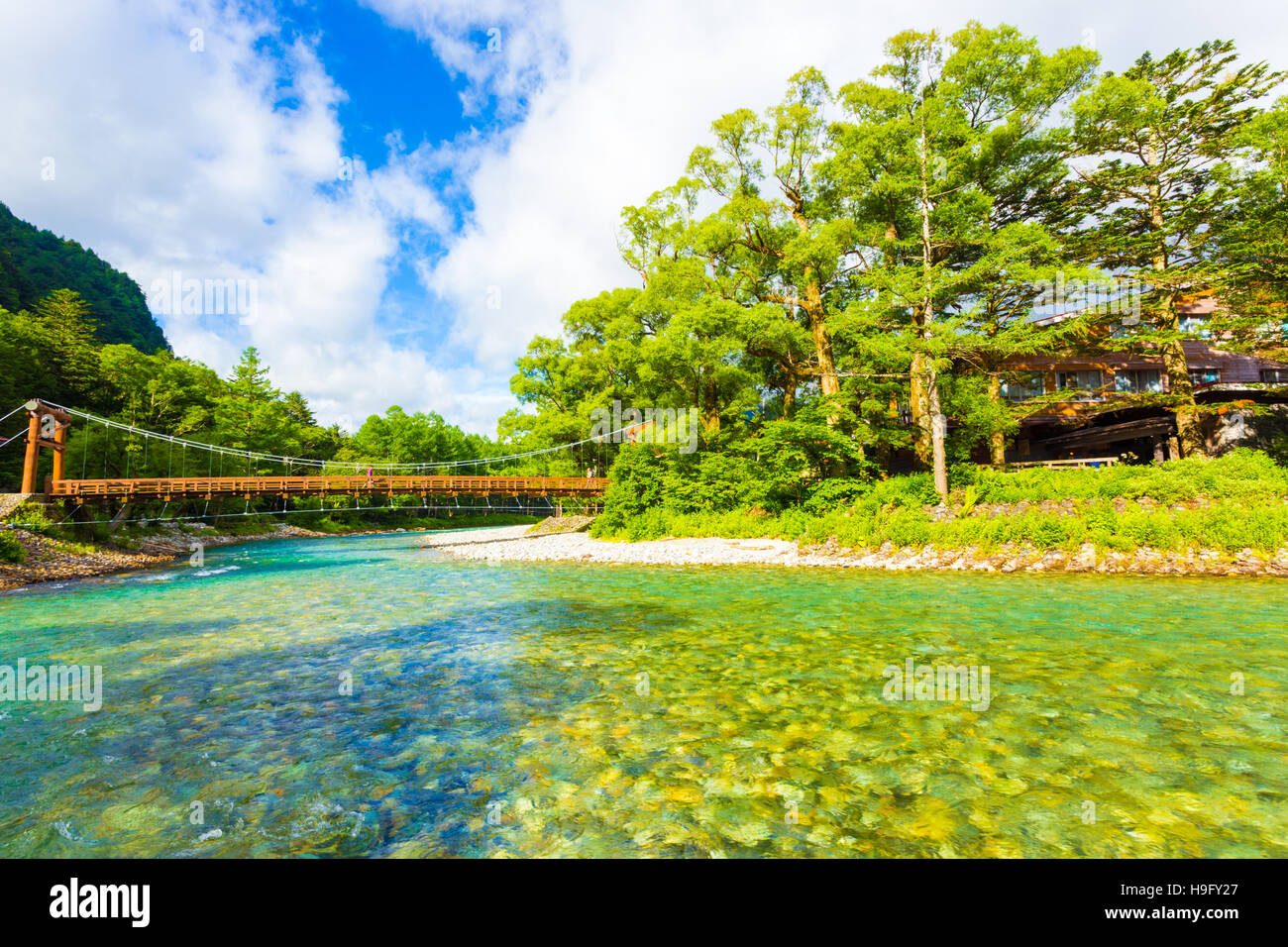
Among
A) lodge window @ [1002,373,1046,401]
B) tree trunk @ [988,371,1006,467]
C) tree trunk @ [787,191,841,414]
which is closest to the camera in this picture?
tree trunk @ [988,371,1006,467]

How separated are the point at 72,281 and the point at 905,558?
115405 mm

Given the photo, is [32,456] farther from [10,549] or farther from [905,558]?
[905,558]

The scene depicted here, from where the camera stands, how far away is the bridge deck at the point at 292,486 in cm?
2622

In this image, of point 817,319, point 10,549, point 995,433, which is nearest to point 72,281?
point 10,549

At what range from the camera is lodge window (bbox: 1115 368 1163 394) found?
28812 mm

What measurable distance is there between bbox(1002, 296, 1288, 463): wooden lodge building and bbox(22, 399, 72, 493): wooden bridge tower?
45702mm

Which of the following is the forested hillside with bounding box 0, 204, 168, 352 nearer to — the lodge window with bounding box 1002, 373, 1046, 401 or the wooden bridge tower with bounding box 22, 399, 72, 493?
the wooden bridge tower with bounding box 22, 399, 72, 493

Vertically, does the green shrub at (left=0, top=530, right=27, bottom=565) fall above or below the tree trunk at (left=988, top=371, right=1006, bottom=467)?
below

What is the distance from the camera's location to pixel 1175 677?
5840mm

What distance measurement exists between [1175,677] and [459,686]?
8293 millimetres

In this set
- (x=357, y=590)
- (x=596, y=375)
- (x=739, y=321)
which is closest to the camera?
(x=357, y=590)

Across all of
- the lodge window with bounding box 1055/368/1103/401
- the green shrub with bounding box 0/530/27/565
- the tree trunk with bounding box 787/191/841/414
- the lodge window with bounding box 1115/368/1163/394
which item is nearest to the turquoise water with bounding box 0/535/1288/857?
the green shrub with bounding box 0/530/27/565
